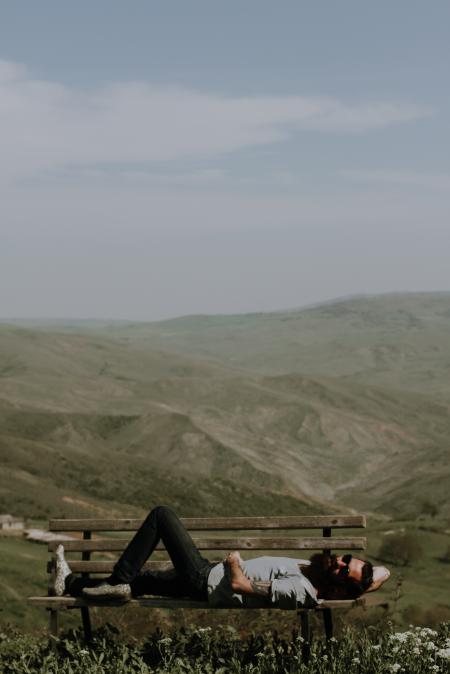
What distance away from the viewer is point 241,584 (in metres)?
7.88

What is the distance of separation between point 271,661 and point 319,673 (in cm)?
50

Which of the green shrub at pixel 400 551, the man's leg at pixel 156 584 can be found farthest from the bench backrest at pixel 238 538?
the green shrub at pixel 400 551

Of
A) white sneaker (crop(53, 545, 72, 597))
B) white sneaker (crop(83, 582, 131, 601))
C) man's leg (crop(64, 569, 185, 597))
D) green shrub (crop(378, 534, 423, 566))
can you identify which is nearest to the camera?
white sneaker (crop(83, 582, 131, 601))

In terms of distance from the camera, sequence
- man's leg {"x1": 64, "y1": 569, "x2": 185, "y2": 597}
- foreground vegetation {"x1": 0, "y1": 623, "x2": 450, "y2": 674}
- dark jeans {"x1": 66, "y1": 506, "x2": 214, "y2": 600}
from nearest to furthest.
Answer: foreground vegetation {"x1": 0, "y1": 623, "x2": 450, "y2": 674} < dark jeans {"x1": 66, "y1": 506, "x2": 214, "y2": 600} < man's leg {"x1": 64, "y1": 569, "x2": 185, "y2": 597}

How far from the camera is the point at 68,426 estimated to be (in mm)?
89750

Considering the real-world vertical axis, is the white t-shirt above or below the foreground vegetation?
above

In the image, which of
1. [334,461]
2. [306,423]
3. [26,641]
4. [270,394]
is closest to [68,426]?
[334,461]

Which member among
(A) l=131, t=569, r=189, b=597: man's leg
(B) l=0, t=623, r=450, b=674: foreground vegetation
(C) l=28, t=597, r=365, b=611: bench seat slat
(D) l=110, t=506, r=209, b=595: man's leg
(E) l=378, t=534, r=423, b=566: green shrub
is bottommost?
(E) l=378, t=534, r=423, b=566: green shrub

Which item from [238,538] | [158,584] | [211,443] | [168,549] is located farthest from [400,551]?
[211,443]

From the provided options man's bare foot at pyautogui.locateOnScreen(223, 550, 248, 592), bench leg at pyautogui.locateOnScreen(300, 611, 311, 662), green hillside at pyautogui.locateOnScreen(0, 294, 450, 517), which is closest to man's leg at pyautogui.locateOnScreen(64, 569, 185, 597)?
man's bare foot at pyautogui.locateOnScreen(223, 550, 248, 592)

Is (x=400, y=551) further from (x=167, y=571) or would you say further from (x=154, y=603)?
(x=154, y=603)

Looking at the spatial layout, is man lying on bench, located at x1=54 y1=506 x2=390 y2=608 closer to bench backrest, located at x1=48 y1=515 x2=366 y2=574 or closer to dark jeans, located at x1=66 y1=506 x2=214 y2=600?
dark jeans, located at x1=66 y1=506 x2=214 y2=600

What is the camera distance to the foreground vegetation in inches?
287

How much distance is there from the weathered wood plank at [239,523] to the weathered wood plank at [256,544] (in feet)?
0.44
